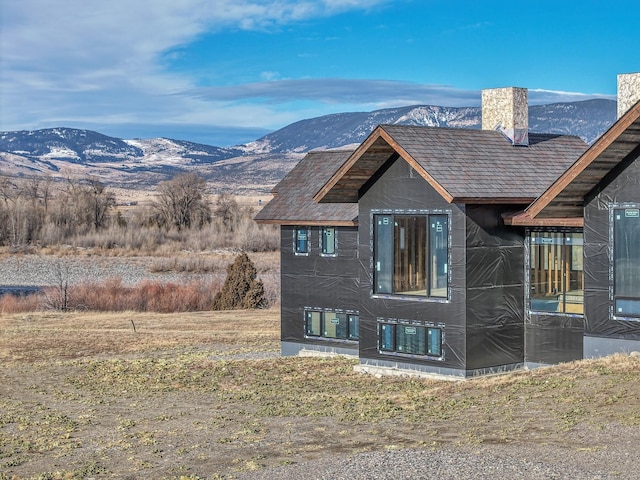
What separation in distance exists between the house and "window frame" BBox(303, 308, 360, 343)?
295 cm

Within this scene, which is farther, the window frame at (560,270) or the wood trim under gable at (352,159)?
the wood trim under gable at (352,159)

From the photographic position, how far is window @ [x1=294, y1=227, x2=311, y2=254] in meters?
26.7

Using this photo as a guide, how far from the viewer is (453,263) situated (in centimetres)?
2094

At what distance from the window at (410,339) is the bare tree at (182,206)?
227 feet

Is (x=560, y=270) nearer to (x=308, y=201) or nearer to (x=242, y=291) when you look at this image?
(x=308, y=201)

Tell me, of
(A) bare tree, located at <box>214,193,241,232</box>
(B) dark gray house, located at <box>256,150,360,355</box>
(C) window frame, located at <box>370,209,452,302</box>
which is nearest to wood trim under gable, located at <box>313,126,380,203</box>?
(C) window frame, located at <box>370,209,452,302</box>

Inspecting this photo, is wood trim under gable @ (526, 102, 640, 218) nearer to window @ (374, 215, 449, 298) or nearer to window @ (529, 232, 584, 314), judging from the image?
window @ (529, 232, 584, 314)

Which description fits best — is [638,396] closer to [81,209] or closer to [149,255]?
[149,255]

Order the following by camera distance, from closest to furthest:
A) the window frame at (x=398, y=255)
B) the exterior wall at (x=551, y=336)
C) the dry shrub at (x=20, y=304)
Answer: the exterior wall at (x=551, y=336), the window frame at (x=398, y=255), the dry shrub at (x=20, y=304)

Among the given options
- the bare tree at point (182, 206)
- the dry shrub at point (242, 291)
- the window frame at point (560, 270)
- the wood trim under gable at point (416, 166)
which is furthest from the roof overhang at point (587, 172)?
the bare tree at point (182, 206)

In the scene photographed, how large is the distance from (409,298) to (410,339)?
936 mm

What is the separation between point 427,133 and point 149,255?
59.3m

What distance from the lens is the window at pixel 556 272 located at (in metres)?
20.7

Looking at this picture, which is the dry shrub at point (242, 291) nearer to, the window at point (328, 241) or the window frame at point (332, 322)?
the window frame at point (332, 322)
